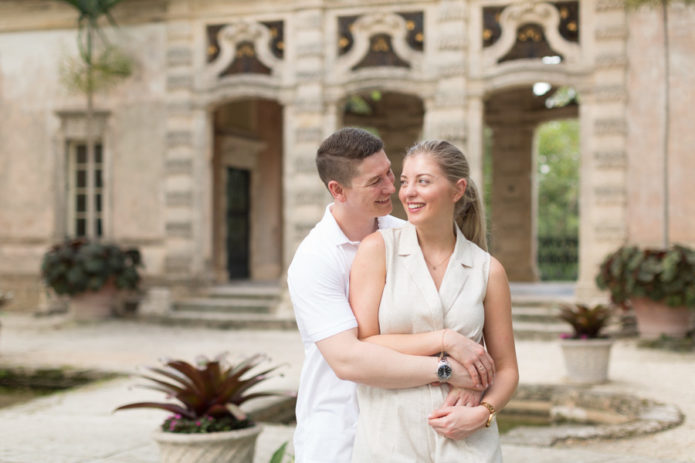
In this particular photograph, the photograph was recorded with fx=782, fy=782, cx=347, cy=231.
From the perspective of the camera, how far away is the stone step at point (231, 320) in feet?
37.7

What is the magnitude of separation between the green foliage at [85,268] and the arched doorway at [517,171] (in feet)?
26.5

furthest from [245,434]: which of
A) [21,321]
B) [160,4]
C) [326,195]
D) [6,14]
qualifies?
[6,14]

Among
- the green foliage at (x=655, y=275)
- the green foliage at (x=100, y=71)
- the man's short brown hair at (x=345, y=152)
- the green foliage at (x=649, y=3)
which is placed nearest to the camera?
the man's short brown hair at (x=345, y=152)

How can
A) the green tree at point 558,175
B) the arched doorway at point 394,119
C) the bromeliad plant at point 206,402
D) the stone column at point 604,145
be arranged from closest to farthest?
the bromeliad plant at point 206,402, the stone column at point 604,145, the arched doorway at point 394,119, the green tree at point 558,175

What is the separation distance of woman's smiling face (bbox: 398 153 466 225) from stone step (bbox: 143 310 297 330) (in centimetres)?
917

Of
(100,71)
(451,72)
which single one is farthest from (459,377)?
(100,71)

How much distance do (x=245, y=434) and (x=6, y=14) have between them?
1228cm

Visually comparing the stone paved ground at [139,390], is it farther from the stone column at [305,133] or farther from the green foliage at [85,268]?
the stone column at [305,133]

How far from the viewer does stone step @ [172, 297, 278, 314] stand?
12.2m

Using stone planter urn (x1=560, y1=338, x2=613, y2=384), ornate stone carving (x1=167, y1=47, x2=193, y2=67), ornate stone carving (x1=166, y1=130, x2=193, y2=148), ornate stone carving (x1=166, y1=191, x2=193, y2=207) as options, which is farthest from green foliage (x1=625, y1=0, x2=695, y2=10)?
ornate stone carving (x1=166, y1=191, x2=193, y2=207)

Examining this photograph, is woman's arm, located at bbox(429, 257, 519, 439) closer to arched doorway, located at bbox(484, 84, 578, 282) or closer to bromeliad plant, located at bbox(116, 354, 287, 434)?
bromeliad plant, located at bbox(116, 354, 287, 434)

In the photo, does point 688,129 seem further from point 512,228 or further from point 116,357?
point 116,357

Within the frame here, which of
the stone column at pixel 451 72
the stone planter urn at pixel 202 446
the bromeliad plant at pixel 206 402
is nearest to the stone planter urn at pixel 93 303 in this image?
the stone column at pixel 451 72

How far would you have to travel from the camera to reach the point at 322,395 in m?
2.46
